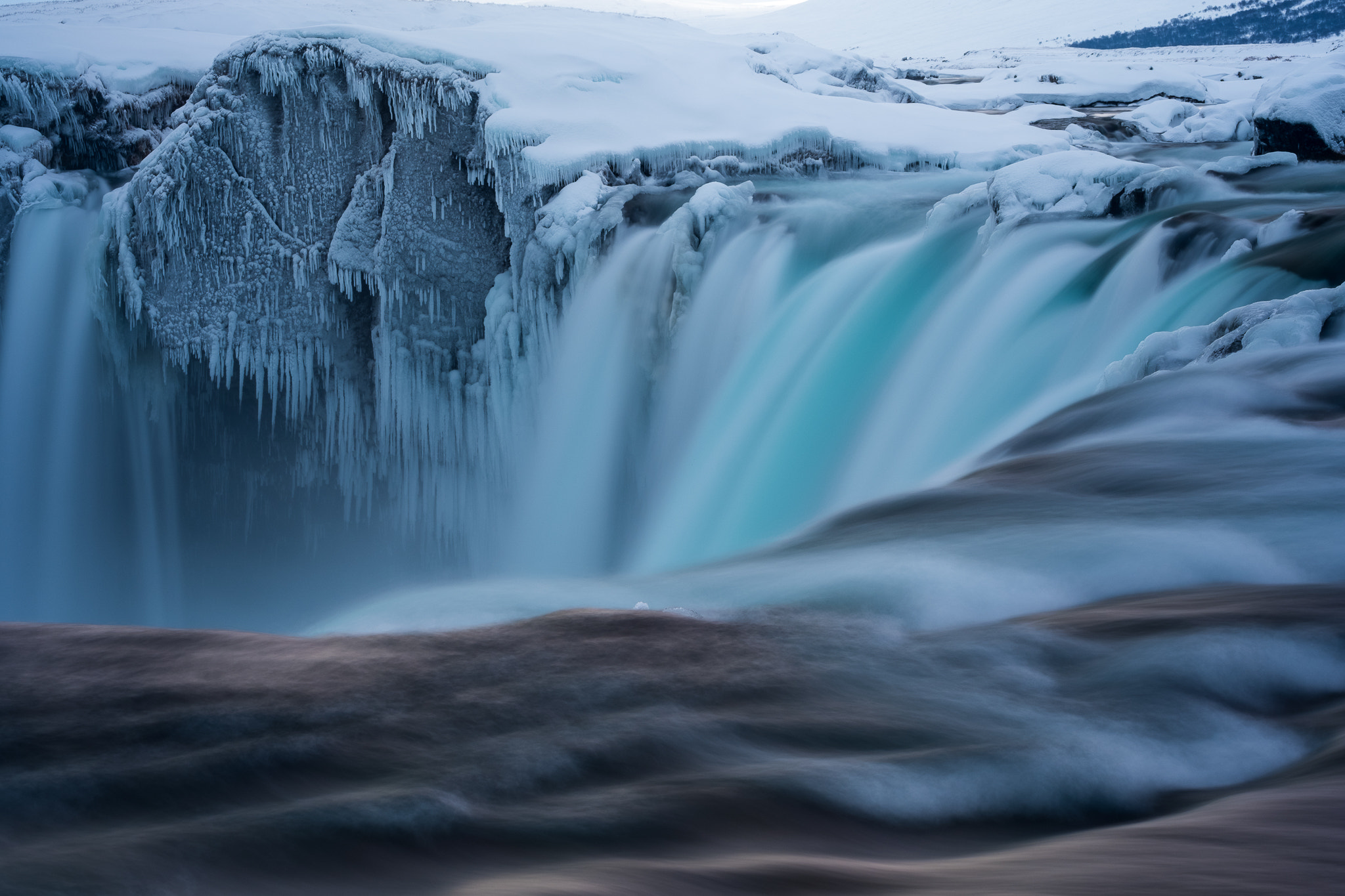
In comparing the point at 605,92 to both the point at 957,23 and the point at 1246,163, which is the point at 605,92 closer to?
the point at 1246,163

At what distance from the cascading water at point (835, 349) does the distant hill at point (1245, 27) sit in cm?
4014

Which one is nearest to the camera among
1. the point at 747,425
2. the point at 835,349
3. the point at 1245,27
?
the point at 835,349

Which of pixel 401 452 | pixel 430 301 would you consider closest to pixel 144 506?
pixel 401 452

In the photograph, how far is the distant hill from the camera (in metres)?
42.1

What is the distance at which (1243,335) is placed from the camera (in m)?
4.02

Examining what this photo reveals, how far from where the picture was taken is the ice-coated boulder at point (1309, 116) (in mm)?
7766

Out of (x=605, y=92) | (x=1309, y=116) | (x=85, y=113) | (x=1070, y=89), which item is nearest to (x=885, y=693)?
(x=1309, y=116)

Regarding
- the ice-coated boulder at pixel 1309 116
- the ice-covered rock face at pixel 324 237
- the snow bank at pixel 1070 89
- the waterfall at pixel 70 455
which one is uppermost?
the snow bank at pixel 1070 89

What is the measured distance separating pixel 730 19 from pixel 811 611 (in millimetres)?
76979

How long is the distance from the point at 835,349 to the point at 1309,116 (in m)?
4.51

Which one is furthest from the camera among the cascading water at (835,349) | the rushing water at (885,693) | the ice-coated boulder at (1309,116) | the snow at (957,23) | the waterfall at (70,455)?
the snow at (957,23)

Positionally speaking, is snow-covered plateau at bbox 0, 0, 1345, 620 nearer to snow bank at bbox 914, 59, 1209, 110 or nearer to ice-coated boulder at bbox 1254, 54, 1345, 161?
ice-coated boulder at bbox 1254, 54, 1345, 161

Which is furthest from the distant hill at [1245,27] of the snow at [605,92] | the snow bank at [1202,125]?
the snow at [605,92]

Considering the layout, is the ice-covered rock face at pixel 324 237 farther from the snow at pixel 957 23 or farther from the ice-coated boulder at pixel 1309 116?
the snow at pixel 957 23
